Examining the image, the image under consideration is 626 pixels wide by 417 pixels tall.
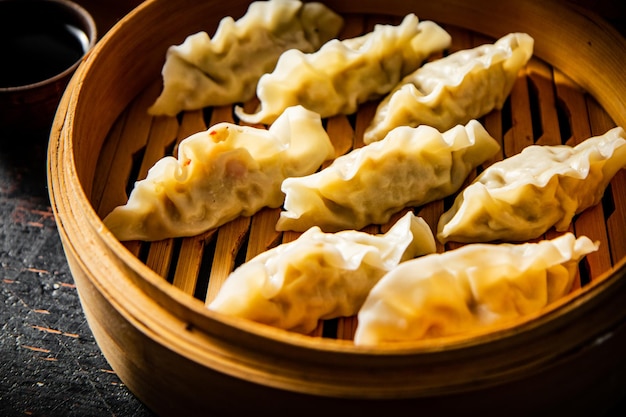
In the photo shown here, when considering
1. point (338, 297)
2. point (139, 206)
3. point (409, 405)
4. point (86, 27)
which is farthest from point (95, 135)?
point (409, 405)

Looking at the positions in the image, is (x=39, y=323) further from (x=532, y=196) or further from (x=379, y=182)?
(x=532, y=196)

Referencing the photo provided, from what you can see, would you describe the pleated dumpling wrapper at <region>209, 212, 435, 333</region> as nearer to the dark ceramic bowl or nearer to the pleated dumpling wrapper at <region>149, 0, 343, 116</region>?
the pleated dumpling wrapper at <region>149, 0, 343, 116</region>

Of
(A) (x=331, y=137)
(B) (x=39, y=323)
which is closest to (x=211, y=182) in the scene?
(A) (x=331, y=137)

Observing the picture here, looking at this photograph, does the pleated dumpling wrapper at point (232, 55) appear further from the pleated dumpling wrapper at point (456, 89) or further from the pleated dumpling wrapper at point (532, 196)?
the pleated dumpling wrapper at point (532, 196)

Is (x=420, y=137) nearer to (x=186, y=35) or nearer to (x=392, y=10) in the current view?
(x=392, y=10)

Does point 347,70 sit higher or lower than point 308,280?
higher

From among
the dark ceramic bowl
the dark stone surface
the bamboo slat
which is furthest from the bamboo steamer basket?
the dark ceramic bowl
